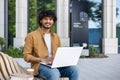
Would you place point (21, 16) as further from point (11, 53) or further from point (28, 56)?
point (28, 56)

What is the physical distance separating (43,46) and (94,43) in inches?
695

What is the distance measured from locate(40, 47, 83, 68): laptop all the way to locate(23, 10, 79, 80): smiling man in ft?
0.29

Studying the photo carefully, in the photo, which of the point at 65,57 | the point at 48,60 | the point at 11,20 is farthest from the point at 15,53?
the point at 65,57

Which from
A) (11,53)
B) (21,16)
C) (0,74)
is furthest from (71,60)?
(21,16)

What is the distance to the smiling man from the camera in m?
5.12

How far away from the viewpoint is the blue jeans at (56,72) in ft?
16.5

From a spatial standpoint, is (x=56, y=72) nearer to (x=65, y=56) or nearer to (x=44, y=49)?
(x=65, y=56)

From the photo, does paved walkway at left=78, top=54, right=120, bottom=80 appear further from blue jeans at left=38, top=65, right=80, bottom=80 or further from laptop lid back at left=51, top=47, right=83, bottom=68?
laptop lid back at left=51, top=47, right=83, bottom=68

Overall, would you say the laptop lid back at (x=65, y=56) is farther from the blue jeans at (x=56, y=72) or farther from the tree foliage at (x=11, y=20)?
the tree foliage at (x=11, y=20)

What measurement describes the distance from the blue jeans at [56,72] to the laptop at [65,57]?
0.22ft

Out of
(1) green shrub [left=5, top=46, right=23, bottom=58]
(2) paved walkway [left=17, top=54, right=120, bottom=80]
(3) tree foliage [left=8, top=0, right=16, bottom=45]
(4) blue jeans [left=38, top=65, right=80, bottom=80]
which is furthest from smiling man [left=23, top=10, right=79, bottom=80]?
(3) tree foliage [left=8, top=0, right=16, bottom=45]

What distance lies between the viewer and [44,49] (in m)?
5.26

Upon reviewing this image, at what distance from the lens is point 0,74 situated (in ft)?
16.0

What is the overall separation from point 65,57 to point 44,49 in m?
0.41
